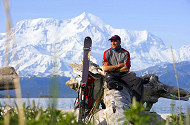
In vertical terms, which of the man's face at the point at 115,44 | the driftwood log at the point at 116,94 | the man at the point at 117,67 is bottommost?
the driftwood log at the point at 116,94

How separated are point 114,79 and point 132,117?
19.9 feet

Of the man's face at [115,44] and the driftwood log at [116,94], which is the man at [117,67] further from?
the driftwood log at [116,94]

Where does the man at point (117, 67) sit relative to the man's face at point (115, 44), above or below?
below

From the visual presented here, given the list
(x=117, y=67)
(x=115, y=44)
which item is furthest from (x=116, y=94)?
(x=115, y=44)

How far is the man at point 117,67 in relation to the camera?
324 inches

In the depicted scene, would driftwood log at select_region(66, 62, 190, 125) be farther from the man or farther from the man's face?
the man's face

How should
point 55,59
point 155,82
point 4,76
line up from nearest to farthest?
point 55,59 < point 4,76 < point 155,82

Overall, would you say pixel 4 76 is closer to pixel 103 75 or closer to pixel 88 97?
pixel 88 97

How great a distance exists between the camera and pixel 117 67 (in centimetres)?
822

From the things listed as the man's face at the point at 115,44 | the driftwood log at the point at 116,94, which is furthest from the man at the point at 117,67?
the driftwood log at the point at 116,94

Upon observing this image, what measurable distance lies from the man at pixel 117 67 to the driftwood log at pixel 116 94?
0.19 m

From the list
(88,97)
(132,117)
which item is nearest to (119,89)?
(88,97)

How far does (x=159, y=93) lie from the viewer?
408 inches

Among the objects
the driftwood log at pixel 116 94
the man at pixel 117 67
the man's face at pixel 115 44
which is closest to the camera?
Result: the driftwood log at pixel 116 94
